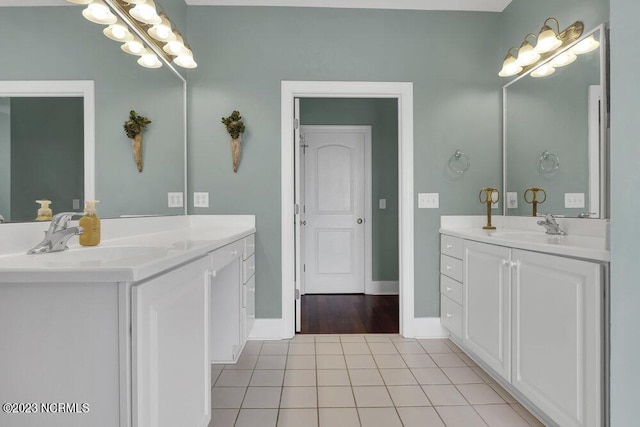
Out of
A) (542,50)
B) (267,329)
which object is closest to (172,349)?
(267,329)

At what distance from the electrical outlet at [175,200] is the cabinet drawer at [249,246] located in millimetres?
570

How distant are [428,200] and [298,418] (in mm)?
1800

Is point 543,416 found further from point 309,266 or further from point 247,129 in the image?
point 309,266

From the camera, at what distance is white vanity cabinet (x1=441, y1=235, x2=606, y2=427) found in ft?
4.13

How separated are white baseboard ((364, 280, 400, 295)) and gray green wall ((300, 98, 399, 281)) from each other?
0.05 metres

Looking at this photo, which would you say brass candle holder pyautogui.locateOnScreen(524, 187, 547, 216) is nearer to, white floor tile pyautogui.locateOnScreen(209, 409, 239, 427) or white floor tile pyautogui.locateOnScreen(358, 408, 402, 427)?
white floor tile pyautogui.locateOnScreen(358, 408, 402, 427)

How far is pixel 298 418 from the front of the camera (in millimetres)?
1694

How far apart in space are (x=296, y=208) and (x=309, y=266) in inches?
59.0

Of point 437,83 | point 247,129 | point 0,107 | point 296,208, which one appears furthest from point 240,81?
point 0,107

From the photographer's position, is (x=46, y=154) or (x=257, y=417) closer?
(x=46, y=154)

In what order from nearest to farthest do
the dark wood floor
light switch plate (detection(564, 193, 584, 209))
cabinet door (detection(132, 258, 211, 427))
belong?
cabinet door (detection(132, 258, 211, 427)) < light switch plate (detection(564, 193, 584, 209)) < the dark wood floor

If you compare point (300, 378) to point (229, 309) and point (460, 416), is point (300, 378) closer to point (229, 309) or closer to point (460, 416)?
point (229, 309)

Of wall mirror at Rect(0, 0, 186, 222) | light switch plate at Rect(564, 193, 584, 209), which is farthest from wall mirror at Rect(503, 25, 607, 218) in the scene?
wall mirror at Rect(0, 0, 186, 222)

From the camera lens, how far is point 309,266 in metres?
4.20
